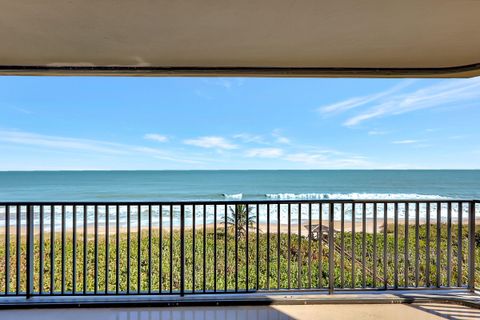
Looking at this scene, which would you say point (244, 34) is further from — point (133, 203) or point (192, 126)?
point (192, 126)

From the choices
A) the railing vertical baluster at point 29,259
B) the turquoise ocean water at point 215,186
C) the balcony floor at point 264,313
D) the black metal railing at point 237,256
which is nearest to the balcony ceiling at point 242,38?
the black metal railing at point 237,256

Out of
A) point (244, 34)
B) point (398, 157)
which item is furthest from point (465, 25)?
point (398, 157)

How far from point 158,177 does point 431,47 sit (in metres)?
22.0

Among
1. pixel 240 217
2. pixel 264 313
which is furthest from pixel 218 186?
pixel 264 313

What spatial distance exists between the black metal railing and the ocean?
24.5 ft

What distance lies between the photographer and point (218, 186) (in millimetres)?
18312

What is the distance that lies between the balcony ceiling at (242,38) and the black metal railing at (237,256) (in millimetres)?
1237

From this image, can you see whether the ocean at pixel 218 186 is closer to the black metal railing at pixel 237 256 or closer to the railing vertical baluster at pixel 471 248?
the black metal railing at pixel 237 256

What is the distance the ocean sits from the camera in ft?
49.8

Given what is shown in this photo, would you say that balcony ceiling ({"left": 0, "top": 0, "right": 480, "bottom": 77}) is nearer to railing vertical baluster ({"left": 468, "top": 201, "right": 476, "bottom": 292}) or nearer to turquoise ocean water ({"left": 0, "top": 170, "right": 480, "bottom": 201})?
railing vertical baluster ({"left": 468, "top": 201, "right": 476, "bottom": 292})

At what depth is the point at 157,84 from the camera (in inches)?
541

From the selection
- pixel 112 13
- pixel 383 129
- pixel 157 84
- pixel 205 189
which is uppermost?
pixel 157 84

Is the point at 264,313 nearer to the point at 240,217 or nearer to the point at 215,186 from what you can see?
the point at 240,217

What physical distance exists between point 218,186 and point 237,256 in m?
15.9
